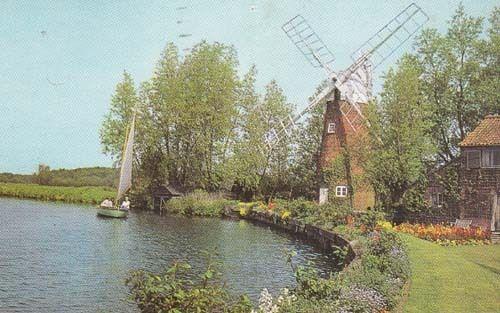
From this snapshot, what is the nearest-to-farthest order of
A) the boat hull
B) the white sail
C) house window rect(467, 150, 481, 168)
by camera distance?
1. house window rect(467, 150, 481, 168)
2. the boat hull
3. the white sail

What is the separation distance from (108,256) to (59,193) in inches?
1846

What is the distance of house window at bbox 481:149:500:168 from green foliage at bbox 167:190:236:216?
83.4 feet

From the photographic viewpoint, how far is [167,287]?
391 inches

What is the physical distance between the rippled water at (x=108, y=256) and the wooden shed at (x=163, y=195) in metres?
14.9

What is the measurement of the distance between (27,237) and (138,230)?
26.1 feet

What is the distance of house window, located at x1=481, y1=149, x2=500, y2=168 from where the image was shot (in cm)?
3422

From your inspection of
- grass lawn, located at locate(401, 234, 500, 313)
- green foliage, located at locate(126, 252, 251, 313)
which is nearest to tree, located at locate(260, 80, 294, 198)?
grass lawn, located at locate(401, 234, 500, 313)

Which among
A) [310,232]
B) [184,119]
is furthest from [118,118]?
[310,232]

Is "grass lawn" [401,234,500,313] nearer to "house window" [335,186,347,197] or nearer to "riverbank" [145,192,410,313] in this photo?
"riverbank" [145,192,410,313]

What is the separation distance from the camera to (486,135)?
35094mm

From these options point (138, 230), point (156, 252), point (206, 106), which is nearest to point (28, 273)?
point (156, 252)

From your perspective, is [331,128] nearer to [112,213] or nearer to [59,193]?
[112,213]

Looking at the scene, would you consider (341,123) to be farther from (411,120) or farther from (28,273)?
(28,273)

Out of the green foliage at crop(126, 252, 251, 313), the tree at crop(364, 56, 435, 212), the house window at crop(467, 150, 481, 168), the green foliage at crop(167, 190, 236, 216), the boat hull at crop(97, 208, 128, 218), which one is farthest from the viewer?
the green foliage at crop(167, 190, 236, 216)
